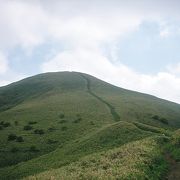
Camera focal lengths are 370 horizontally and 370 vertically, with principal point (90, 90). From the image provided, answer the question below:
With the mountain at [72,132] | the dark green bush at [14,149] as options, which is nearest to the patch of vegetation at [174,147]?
the mountain at [72,132]

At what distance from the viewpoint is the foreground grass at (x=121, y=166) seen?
31500 millimetres

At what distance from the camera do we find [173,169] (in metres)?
35.0

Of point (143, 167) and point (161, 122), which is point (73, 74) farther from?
point (143, 167)

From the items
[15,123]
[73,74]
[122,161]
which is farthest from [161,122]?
[73,74]

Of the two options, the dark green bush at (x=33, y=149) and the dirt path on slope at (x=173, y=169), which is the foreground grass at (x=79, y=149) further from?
the dirt path on slope at (x=173, y=169)

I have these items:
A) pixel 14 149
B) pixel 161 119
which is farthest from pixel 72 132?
pixel 161 119

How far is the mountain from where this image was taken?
4555 cm

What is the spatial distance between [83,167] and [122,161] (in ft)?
13.2

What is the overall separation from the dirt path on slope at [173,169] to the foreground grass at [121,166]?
609 mm

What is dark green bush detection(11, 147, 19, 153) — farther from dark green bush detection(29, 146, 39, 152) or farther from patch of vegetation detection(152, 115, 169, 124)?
patch of vegetation detection(152, 115, 169, 124)

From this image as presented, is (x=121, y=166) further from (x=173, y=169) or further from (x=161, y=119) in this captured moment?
(x=161, y=119)

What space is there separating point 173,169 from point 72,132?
32.9 meters

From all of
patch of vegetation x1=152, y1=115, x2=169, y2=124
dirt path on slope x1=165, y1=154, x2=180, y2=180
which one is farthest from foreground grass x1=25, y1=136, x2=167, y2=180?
patch of vegetation x1=152, y1=115, x2=169, y2=124

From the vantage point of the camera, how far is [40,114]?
8356 centimetres
